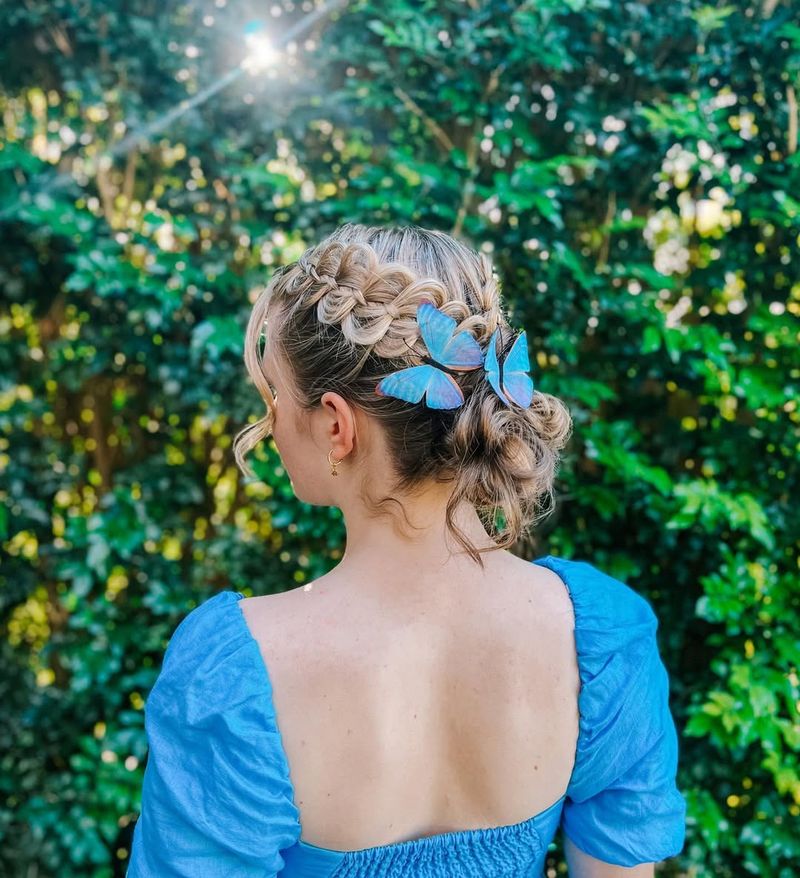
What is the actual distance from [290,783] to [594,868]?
20.4 inches

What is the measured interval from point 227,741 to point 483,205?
1.44 metres

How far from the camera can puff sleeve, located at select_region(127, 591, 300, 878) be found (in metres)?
0.94

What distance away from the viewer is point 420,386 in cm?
94

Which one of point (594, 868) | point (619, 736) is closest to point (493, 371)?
point (619, 736)

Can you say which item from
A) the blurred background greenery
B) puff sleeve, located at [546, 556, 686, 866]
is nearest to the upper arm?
puff sleeve, located at [546, 556, 686, 866]

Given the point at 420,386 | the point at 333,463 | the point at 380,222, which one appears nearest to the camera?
the point at 420,386

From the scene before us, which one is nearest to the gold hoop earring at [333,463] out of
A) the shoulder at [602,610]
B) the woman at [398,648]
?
the woman at [398,648]

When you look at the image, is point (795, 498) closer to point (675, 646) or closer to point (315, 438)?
point (675, 646)

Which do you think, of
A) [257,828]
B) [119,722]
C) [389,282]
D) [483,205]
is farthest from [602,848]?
[119,722]

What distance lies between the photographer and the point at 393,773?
986 millimetres

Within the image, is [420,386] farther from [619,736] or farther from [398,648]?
[619,736]

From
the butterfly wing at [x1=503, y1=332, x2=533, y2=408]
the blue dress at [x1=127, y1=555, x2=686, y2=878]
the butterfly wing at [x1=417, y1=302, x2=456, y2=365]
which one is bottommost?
the blue dress at [x1=127, y1=555, x2=686, y2=878]

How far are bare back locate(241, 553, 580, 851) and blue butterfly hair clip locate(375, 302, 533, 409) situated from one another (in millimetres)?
253

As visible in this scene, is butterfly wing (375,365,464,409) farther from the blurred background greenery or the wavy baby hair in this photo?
the blurred background greenery
